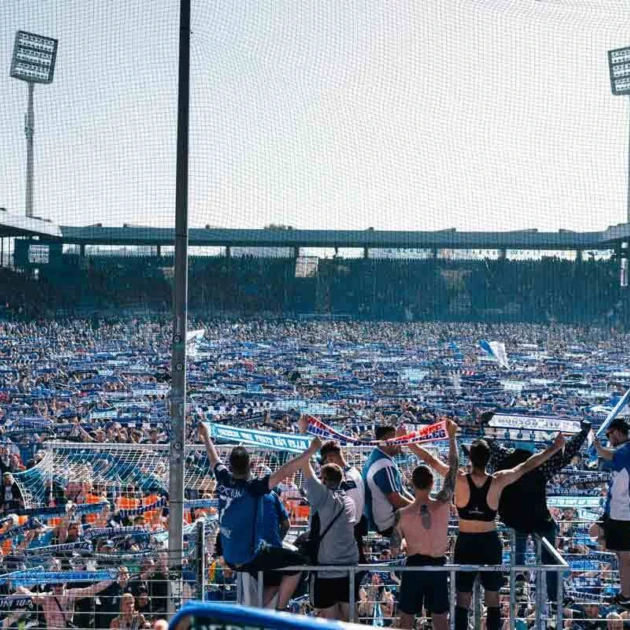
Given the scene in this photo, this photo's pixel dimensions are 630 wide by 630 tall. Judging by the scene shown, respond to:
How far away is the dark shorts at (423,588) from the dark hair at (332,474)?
48cm

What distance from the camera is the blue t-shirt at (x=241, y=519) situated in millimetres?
3871

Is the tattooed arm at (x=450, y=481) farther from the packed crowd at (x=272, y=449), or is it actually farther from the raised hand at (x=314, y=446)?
the raised hand at (x=314, y=446)

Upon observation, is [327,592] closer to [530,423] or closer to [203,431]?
[203,431]

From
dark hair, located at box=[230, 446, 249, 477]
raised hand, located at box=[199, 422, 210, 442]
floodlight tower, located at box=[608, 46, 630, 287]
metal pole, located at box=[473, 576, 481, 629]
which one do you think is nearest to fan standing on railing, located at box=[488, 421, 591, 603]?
metal pole, located at box=[473, 576, 481, 629]

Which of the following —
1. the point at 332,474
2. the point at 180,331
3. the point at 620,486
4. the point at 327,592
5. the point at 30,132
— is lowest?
the point at 327,592

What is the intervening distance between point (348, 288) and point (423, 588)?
6736 mm

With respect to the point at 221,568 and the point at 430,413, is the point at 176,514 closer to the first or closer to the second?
the point at 221,568

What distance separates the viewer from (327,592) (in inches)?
157

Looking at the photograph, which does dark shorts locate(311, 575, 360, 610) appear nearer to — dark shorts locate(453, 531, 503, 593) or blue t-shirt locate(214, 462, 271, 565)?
blue t-shirt locate(214, 462, 271, 565)

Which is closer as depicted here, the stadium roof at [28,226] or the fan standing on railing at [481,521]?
the fan standing on railing at [481,521]

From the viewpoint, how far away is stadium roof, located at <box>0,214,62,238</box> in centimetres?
668

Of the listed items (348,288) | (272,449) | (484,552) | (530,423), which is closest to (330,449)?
(484,552)

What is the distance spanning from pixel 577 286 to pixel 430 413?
2421mm

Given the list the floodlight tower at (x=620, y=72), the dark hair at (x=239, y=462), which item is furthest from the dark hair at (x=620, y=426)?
the floodlight tower at (x=620, y=72)
